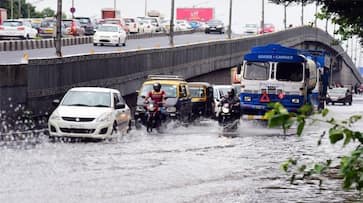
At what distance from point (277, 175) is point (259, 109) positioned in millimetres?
18551

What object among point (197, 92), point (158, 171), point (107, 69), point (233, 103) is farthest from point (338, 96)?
point (158, 171)

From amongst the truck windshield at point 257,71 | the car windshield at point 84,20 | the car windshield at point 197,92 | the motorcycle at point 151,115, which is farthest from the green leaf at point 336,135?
the car windshield at point 84,20

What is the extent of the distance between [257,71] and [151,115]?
301 inches

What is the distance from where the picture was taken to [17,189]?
14.9 meters

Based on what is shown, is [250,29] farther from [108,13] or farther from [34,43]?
[34,43]

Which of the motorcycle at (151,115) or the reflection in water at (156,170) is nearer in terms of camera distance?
the reflection in water at (156,170)

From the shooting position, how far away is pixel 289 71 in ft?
121

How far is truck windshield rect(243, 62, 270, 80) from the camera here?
3684cm

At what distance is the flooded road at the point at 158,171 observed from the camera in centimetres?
1482

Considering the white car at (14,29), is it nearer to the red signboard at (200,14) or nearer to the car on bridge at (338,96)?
the car on bridge at (338,96)

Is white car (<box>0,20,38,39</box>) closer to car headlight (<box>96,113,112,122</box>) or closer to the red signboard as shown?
car headlight (<box>96,113,112,122</box>)

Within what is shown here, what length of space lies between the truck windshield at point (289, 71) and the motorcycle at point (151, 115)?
7.32m

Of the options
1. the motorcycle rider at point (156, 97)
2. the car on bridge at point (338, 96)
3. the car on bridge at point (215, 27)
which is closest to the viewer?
the motorcycle rider at point (156, 97)

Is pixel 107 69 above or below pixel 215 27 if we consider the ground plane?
below
